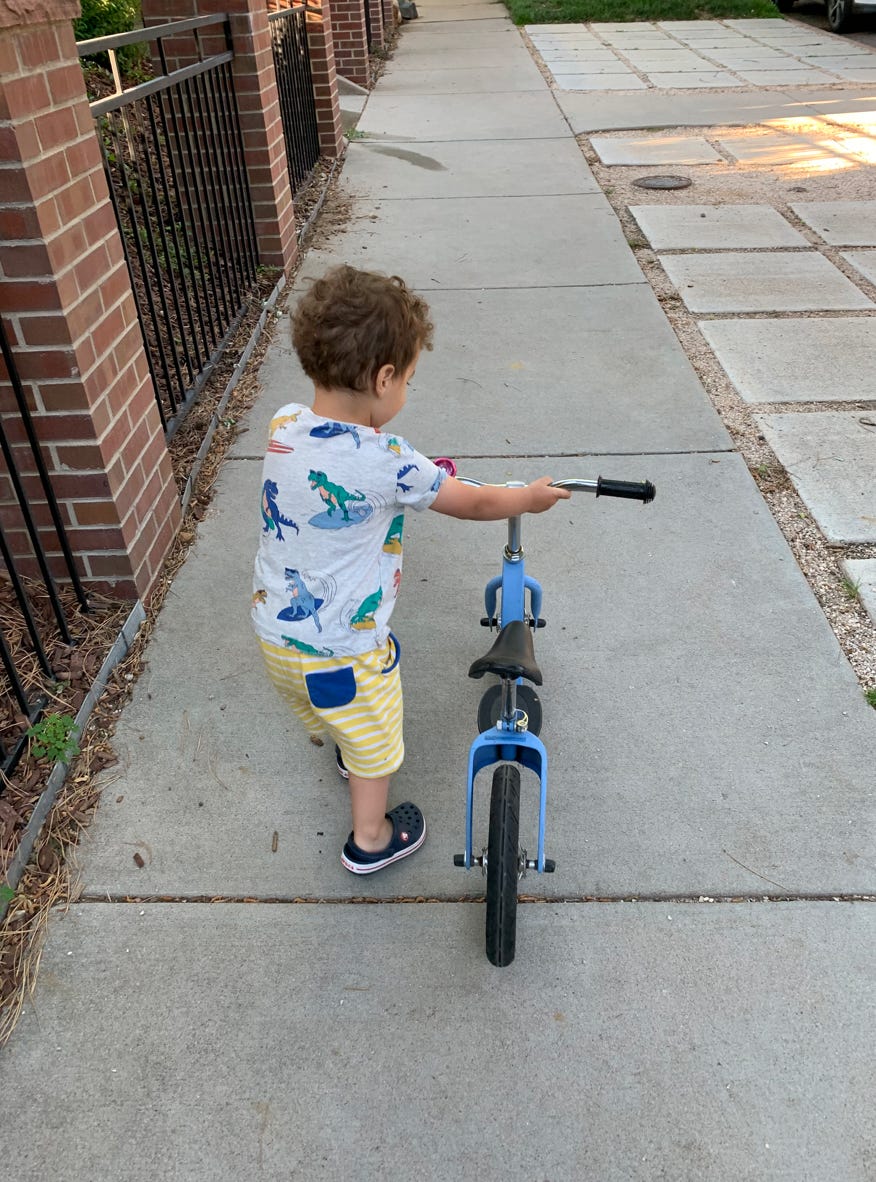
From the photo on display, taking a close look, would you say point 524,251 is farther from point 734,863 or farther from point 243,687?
point 734,863

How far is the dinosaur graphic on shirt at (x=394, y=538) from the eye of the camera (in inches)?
80.9

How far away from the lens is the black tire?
41.4 feet

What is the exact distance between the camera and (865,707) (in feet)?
8.63

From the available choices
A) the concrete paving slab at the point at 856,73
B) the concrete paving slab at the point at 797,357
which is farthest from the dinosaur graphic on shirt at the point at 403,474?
the concrete paving slab at the point at 856,73

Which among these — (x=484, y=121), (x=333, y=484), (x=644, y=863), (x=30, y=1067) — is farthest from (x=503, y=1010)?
(x=484, y=121)

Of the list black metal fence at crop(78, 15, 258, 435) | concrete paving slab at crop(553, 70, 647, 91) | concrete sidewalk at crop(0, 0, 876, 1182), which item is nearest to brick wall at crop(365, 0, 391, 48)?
concrete paving slab at crop(553, 70, 647, 91)

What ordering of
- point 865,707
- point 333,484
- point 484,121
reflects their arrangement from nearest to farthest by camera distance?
1. point 333,484
2. point 865,707
3. point 484,121

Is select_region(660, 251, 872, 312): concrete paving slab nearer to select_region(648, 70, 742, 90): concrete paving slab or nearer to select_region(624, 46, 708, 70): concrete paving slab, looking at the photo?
select_region(648, 70, 742, 90): concrete paving slab

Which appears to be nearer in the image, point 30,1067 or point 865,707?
point 30,1067

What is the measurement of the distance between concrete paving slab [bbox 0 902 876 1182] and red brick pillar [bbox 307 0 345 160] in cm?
725

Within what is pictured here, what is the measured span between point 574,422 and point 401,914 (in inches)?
99.6

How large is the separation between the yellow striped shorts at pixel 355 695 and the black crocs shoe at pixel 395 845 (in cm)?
22

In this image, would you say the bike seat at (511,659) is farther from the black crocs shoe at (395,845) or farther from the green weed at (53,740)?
the green weed at (53,740)

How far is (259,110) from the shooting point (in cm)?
524
